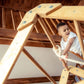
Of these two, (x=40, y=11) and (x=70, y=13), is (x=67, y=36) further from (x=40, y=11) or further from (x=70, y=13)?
(x=70, y=13)

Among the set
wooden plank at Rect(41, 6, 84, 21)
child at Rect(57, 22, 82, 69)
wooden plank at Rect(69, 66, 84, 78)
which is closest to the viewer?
wooden plank at Rect(41, 6, 84, 21)

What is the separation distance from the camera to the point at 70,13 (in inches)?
29.1

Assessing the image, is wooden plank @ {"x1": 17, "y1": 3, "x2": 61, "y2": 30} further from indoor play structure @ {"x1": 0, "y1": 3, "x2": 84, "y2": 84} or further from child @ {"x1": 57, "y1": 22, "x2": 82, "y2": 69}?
child @ {"x1": 57, "y1": 22, "x2": 82, "y2": 69}

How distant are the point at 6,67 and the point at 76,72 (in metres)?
1.14

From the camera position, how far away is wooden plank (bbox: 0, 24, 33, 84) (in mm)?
915

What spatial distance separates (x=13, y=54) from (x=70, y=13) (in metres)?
0.42

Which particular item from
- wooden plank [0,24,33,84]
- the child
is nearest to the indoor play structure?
wooden plank [0,24,33,84]

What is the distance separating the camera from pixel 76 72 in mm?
1870

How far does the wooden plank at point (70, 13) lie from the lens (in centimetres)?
70

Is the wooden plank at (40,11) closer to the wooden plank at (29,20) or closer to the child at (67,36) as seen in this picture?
the wooden plank at (29,20)

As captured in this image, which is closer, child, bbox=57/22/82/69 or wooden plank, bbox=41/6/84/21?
wooden plank, bbox=41/6/84/21

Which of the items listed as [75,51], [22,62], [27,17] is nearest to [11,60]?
[27,17]

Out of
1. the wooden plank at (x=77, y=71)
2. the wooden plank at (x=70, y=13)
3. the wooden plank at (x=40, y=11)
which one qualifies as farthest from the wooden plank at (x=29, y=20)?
the wooden plank at (x=77, y=71)

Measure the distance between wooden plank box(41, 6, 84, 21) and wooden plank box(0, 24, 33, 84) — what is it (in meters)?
0.20
